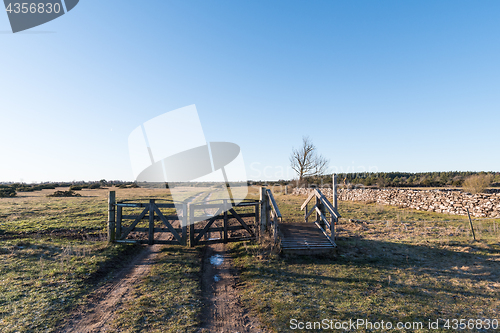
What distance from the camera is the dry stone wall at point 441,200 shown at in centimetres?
1556

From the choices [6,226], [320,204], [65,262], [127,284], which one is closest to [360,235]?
[320,204]

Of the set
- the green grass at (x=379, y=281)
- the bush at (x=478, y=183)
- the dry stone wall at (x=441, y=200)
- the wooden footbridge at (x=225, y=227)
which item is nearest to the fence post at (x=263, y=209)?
the wooden footbridge at (x=225, y=227)

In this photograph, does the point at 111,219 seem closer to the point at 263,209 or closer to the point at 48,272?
the point at 48,272

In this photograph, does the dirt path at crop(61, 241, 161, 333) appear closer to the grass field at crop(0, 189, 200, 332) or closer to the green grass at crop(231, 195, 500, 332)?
the grass field at crop(0, 189, 200, 332)

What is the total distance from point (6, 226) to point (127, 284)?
11738 mm

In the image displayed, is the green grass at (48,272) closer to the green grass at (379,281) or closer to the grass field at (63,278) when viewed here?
the grass field at (63,278)

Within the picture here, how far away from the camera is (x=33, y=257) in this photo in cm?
739

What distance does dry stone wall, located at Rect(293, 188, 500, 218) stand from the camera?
613 inches

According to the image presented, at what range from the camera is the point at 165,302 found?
4984 millimetres

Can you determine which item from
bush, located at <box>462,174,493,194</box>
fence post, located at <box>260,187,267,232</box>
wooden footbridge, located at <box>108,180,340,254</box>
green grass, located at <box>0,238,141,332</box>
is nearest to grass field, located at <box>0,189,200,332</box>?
green grass, located at <box>0,238,141,332</box>

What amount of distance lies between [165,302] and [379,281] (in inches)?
221

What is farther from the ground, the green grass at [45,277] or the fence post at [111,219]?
the fence post at [111,219]

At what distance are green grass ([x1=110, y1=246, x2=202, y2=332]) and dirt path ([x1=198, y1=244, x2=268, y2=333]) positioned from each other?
0.21 meters

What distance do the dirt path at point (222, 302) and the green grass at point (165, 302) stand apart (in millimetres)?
215
